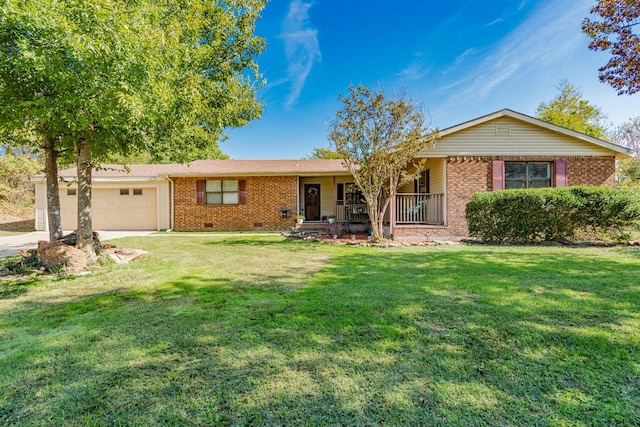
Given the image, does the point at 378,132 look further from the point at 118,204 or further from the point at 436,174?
the point at 118,204

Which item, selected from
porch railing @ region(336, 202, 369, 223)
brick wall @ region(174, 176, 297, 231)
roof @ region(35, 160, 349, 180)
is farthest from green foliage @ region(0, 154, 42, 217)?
porch railing @ region(336, 202, 369, 223)

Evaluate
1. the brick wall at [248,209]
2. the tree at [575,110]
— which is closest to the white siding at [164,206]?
the brick wall at [248,209]

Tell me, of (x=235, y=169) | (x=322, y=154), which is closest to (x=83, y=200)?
(x=235, y=169)

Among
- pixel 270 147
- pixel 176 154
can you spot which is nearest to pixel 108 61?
pixel 176 154

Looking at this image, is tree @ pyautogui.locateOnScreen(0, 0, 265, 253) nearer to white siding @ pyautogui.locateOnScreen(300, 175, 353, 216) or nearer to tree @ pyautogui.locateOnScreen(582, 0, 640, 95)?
white siding @ pyautogui.locateOnScreen(300, 175, 353, 216)

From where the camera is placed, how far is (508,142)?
34.4 feet

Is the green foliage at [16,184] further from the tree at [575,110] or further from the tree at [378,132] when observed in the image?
the tree at [575,110]

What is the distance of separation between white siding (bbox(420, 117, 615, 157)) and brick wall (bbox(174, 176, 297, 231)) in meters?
6.79

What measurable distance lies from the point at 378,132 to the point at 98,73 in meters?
6.96

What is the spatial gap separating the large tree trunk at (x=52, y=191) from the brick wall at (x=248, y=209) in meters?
7.87

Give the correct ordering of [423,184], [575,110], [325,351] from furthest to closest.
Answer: [575,110], [423,184], [325,351]

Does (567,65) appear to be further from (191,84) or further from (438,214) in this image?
(191,84)

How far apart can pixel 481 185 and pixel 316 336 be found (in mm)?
10139

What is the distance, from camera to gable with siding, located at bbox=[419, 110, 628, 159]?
10.4m
